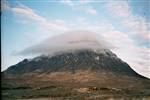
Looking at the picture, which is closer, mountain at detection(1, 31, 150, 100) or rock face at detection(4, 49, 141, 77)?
mountain at detection(1, 31, 150, 100)

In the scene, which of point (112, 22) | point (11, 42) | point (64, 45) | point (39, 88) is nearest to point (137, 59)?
point (112, 22)

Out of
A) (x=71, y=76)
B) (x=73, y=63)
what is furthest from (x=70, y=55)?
(x=71, y=76)

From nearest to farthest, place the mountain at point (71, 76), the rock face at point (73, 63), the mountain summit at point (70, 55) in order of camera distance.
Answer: the mountain at point (71, 76), the mountain summit at point (70, 55), the rock face at point (73, 63)

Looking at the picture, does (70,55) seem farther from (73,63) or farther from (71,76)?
(71,76)

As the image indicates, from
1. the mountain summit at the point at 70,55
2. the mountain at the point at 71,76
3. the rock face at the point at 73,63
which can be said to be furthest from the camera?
the rock face at the point at 73,63

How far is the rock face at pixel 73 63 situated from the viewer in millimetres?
13828

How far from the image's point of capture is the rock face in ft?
45.4

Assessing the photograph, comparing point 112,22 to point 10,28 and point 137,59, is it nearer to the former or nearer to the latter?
point 137,59

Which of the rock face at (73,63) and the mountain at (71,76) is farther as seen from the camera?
the rock face at (73,63)

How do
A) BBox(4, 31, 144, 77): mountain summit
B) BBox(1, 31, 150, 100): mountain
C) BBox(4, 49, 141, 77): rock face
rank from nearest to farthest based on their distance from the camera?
BBox(1, 31, 150, 100): mountain → BBox(4, 31, 144, 77): mountain summit → BBox(4, 49, 141, 77): rock face

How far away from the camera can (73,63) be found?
1470 centimetres

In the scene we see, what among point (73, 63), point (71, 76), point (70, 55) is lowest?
point (71, 76)

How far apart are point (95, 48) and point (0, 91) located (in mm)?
4118

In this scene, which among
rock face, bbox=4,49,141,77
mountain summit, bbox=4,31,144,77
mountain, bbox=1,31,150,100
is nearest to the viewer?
mountain, bbox=1,31,150,100
